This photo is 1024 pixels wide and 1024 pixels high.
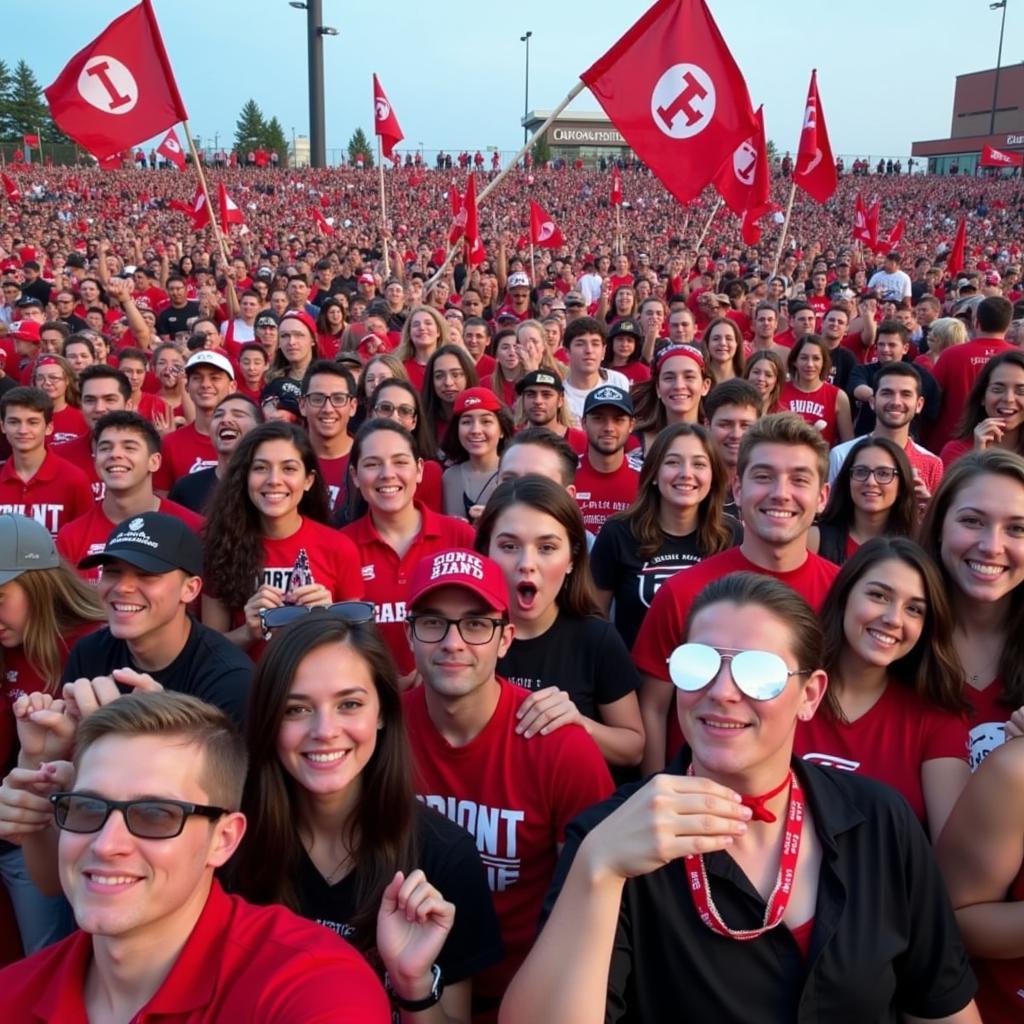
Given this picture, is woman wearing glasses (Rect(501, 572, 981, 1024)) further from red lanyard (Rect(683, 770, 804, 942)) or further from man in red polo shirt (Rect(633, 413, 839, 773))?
man in red polo shirt (Rect(633, 413, 839, 773))

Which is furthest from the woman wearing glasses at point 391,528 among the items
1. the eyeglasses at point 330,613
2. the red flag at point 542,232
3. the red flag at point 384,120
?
the red flag at point 542,232

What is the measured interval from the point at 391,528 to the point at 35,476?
2.58 metres

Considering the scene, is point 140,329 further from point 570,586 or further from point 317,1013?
point 317,1013

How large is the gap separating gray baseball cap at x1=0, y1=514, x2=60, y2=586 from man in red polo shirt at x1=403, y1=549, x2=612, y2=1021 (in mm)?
1538

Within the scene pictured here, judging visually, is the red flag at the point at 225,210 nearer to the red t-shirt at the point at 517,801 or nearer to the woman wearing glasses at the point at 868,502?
the woman wearing glasses at the point at 868,502

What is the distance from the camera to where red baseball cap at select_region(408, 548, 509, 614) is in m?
→ 2.71

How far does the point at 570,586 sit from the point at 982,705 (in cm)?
148

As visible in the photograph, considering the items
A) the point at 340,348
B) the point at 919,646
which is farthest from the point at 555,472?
the point at 340,348

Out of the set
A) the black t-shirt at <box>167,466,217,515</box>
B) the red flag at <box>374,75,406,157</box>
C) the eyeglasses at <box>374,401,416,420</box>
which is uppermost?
the red flag at <box>374,75,406,157</box>

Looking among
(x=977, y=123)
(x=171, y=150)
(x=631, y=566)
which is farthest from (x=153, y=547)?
(x=977, y=123)

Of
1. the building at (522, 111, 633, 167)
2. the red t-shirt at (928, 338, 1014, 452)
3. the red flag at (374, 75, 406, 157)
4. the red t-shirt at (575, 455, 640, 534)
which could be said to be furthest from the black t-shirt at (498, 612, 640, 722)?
the building at (522, 111, 633, 167)

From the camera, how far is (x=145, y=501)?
186 inches

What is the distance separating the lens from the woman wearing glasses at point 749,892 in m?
1.71

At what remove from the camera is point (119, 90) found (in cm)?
852
